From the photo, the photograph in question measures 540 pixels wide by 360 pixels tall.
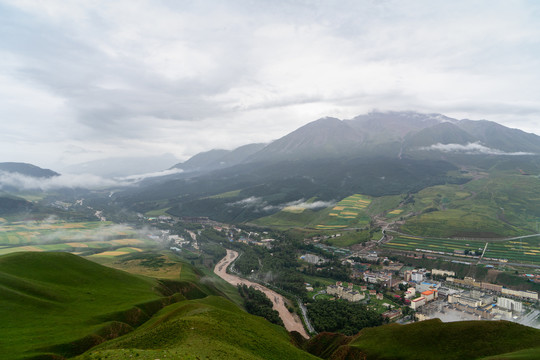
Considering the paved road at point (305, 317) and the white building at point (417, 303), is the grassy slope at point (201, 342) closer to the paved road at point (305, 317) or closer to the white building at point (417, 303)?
the paved road at point (305, 317)

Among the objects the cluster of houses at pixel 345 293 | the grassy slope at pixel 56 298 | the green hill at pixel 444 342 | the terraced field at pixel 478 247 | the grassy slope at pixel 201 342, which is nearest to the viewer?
the grassy slope at pixel 201 342

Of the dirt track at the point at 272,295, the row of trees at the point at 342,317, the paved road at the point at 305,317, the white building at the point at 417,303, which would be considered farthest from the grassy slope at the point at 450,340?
the white building at the point at 417,303

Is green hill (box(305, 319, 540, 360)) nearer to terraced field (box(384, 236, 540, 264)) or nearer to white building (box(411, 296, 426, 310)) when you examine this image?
white building (box(411, 296, 426, 310))

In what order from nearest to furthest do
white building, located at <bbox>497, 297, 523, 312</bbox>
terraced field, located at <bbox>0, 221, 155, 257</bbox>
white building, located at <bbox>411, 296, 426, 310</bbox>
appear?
white building, located at <bbox>497, 297, 523, 312</bbox> < white building, located at <bbox>411, 296, 426, 310</bbox> < terraced field, located at <bbox>0, 221, 155, 257</bbox>

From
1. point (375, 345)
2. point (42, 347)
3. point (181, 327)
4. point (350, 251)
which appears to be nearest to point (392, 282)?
point (350, 251)

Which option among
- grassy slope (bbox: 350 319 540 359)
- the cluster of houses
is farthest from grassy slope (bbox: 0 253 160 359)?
the cluster of houses

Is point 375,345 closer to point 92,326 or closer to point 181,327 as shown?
point 181,327

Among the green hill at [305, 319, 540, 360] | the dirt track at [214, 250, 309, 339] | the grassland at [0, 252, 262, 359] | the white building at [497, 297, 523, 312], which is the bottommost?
the white building at [497, 297, 523, 312]
